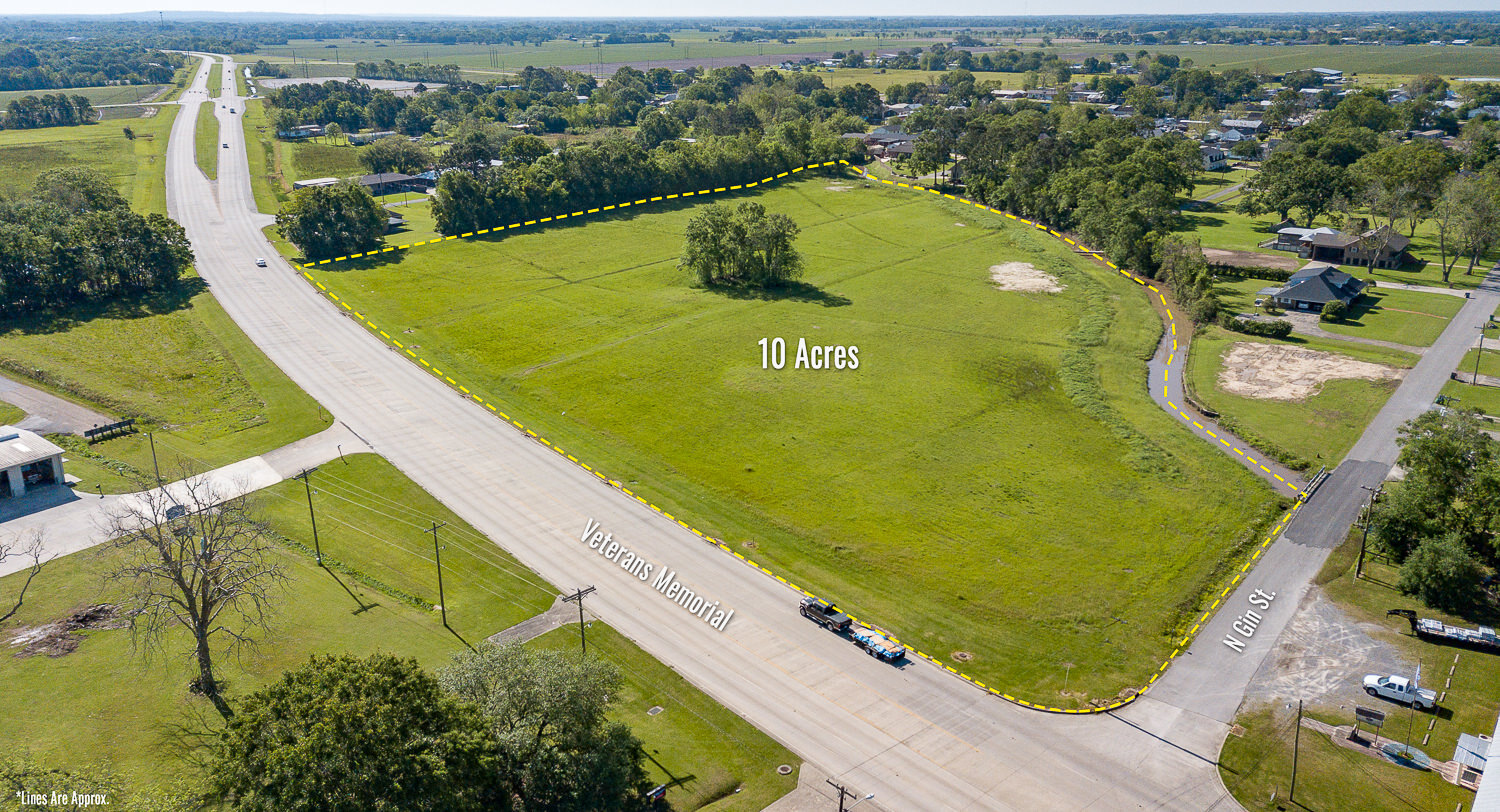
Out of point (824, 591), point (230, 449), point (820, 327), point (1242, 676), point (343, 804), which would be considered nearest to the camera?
point (343, 804)

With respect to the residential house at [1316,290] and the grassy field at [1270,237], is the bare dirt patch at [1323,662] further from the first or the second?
the grassy field at [1270,237]

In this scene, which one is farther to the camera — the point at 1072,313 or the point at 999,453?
the point at 1072,313

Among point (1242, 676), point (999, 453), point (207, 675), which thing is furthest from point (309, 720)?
point (999, 453)

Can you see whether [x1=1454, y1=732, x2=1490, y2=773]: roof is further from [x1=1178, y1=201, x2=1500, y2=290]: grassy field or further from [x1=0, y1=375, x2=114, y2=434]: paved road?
[x1=0, y1=375, x2=114, y2=434]: paved road

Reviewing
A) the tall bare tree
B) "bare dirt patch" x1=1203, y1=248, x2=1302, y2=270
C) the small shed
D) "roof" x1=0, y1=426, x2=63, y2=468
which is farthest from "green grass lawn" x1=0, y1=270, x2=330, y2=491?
"bare dirt patch" x1=1203, y1=248, x2=1302, y2=270

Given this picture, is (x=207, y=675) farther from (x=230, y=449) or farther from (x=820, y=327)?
(x=820, y=327)

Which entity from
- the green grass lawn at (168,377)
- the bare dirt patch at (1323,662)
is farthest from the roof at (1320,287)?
the green grass lawn at (168,377)
